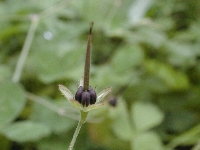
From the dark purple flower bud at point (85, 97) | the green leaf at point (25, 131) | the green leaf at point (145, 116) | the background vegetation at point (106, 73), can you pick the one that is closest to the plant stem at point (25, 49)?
the background vegetation at point (106, 73)

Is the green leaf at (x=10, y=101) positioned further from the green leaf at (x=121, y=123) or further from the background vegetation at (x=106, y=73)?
the green leaf at (x=121, y=123)

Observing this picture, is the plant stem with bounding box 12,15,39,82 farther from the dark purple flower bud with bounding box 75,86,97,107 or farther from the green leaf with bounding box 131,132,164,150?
the dark purple flower bud with bounding box 75,86,97,107

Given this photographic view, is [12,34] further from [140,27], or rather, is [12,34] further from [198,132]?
[198,132]

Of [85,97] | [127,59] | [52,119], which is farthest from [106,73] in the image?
[85,97]

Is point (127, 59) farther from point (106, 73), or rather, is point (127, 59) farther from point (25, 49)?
point (25, 49)

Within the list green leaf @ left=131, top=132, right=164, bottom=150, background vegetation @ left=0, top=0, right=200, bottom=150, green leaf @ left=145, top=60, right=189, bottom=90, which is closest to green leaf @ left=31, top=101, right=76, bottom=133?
background vegetation @ left=0, top=0, right=200, bottom=150

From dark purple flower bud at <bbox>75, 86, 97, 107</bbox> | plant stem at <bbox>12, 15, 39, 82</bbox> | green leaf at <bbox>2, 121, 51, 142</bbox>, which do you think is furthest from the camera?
plant stem at <bbox>12, 15, 39, 82</bbox>
